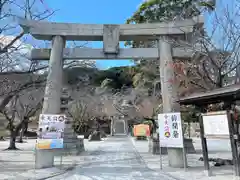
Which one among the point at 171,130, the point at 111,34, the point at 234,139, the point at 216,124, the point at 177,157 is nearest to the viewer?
the point at 234,139

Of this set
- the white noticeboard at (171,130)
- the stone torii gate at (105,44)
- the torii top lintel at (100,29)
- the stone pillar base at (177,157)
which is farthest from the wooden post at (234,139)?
the torii top lintel at (100,29)

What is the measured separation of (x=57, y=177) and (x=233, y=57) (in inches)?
304

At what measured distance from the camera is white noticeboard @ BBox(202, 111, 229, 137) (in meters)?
5.53

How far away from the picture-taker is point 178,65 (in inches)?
357

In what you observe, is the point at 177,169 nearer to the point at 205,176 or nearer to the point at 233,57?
the point at 205,176

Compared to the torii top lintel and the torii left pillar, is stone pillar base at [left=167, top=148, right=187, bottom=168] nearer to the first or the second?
the torii left pillar

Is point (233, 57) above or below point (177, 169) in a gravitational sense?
above

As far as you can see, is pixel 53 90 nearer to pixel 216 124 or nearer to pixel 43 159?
pixel 43 159

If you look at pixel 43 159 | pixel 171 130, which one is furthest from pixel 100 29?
pixel 43 159

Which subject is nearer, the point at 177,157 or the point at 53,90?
the point at 177,157

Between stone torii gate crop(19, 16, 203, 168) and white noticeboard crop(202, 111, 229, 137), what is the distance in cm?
196

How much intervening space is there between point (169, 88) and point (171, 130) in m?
1.67

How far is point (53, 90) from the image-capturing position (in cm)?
785

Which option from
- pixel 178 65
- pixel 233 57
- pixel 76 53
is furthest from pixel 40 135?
pixel 233 57
